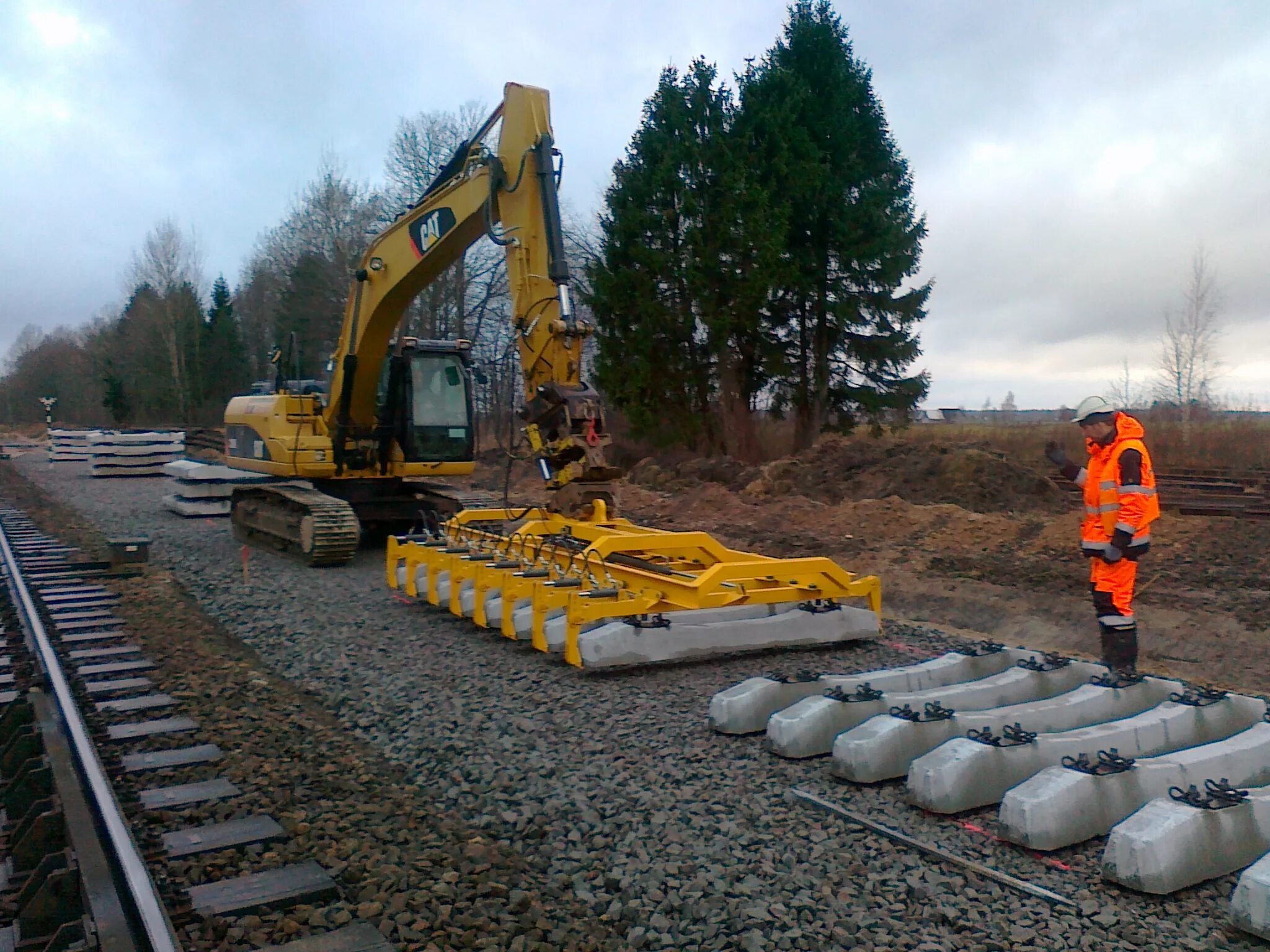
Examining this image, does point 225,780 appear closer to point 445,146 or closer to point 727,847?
point 727,847

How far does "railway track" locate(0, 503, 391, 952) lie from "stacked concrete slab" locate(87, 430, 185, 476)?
22910 millimetres

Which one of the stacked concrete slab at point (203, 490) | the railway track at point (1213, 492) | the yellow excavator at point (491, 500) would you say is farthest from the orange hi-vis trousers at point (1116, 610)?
the stacked concrete slab at point (203, 490)

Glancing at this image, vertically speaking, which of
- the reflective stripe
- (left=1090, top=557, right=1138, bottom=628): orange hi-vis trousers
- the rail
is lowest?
the rail

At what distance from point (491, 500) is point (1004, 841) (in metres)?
9.18

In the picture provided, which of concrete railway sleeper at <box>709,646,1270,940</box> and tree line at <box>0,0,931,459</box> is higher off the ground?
tree line at <box>0,0,931,459</box>

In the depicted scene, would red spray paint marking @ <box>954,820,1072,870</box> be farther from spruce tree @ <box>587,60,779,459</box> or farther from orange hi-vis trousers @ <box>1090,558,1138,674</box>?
spruce tree @ <box>587,60,779,459</box>

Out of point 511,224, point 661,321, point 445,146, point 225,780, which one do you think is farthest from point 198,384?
point 225,780

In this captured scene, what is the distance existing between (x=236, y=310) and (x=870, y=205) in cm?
4885

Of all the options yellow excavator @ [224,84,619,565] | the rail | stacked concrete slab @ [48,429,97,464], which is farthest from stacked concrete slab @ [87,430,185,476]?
the rail

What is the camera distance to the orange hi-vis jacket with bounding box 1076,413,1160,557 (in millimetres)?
5730

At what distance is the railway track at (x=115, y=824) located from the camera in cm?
329

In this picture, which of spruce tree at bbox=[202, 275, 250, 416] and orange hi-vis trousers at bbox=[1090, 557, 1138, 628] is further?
spruce tree at bbox=[202, 275, 250, 416]

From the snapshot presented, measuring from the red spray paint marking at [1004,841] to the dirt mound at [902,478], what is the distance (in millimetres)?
11606

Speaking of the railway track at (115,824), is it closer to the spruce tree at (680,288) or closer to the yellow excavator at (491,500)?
the yellow excavator at (491,500)
